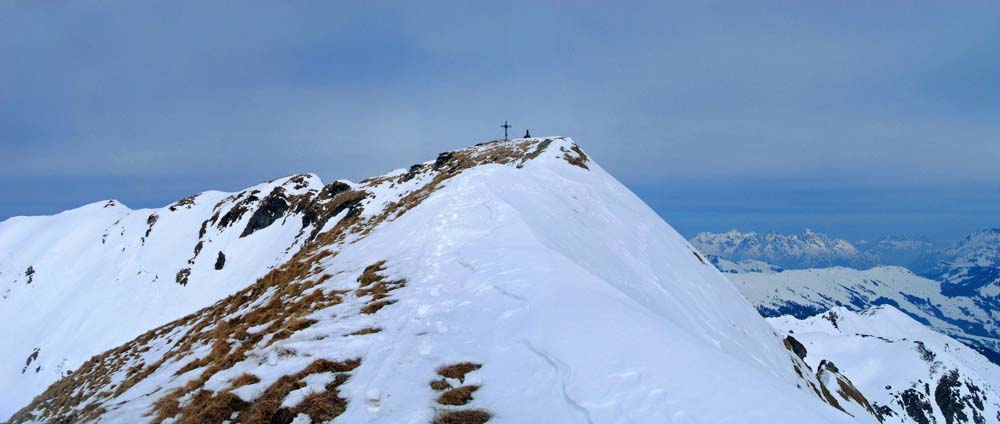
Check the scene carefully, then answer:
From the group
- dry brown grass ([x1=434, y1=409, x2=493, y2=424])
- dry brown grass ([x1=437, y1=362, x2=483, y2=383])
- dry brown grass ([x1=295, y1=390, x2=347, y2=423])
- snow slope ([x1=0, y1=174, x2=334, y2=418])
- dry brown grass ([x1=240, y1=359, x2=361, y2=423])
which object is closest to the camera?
dry brown grass ([x1=434, y1=409, x2=493, y2=424])

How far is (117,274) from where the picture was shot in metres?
80.7

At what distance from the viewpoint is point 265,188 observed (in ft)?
260

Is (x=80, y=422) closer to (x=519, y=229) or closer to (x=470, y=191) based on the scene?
(x=519, y=229)

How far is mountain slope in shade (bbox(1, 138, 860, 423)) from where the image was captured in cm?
778

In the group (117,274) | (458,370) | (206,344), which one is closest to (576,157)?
(206,344)

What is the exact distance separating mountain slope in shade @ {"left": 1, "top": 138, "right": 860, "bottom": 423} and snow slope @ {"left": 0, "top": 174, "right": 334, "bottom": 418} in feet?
127

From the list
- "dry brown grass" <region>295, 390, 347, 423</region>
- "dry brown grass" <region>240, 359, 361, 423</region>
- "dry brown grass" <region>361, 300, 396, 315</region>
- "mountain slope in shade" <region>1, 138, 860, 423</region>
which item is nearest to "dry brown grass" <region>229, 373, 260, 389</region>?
"mountain slope in shade" <region>1, 138, 860, 423</region>

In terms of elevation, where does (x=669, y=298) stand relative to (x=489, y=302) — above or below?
below

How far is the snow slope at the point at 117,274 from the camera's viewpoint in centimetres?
6153

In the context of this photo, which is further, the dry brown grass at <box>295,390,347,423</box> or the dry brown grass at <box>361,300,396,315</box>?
the dry brown grass at <box>361,300,396,315</box>

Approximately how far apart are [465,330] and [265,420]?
4511 millimetres

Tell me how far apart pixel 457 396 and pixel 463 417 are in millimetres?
695

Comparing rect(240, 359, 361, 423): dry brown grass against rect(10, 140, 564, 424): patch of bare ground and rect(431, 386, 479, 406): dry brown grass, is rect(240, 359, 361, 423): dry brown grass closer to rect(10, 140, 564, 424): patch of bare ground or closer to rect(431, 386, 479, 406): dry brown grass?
rect(10, 140, 564, 424): patch of bare ground

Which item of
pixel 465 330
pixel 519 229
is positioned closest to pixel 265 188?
pixel 519 229
